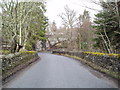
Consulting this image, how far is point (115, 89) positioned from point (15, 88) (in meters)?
3.52

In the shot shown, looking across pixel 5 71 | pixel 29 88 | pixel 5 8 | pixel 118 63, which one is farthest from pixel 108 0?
pixel 5 8

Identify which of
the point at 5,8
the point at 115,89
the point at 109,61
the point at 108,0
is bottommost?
the point at 115,89

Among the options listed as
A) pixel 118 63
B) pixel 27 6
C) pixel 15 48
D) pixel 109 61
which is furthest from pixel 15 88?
pixel 27 6

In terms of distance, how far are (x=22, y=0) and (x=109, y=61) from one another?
11770mm

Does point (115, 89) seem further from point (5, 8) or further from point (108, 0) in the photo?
point (5, 8)

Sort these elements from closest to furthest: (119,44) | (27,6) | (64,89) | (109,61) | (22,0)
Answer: (64,89)
(109,61)
(119,44)
(22,0)
(27,6)

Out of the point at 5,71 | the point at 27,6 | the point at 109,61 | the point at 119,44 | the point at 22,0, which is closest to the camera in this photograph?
the point at 5,71

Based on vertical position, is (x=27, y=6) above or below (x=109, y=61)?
above

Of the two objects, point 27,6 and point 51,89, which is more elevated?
point 27,6

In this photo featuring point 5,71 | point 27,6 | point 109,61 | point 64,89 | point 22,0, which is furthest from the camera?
point 27,6

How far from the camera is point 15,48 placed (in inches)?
561

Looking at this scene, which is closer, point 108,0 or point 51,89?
point 51,89

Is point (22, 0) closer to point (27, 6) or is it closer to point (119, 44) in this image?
point (27, 6)

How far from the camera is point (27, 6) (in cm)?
1620
